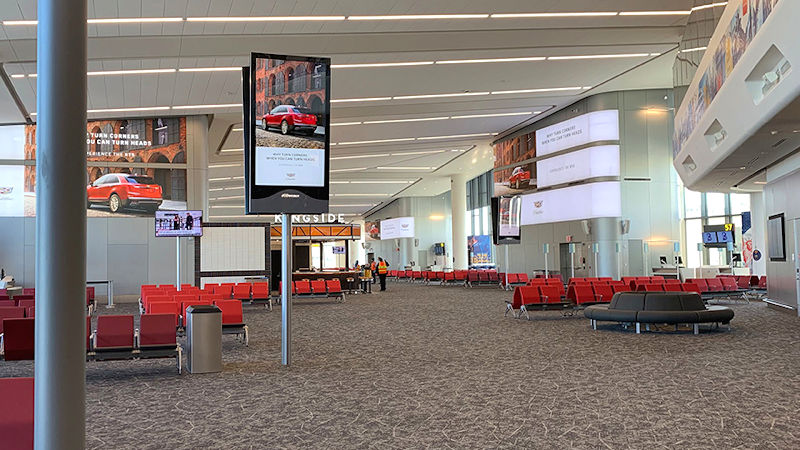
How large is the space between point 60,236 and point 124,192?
22429 mm

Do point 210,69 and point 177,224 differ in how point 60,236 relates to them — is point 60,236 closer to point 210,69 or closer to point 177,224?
point 177,224

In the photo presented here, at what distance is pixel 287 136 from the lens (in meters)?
9.27

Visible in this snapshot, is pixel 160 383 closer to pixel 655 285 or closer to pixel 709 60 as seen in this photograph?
pixel 709 60

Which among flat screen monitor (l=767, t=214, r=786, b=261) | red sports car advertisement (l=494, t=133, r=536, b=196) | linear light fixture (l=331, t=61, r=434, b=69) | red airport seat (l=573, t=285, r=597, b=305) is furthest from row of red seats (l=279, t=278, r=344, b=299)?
red sports car advertisement (l=494, t=133, r=536, b=196)

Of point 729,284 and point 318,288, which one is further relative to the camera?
point 318,288

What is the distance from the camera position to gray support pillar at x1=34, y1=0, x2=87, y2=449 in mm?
2783

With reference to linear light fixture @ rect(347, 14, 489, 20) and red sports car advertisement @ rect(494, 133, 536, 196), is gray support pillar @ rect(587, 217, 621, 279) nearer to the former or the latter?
red sports car advertisement @ rect(494, 133, 536, 196)

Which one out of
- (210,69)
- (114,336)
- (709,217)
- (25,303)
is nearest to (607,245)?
(709,217)

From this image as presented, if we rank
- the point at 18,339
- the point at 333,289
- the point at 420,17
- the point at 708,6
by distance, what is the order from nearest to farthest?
the point at 18,339
the point at 708,6
the point at 420,17
the point at 333,289

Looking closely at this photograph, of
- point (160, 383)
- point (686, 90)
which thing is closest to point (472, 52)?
point (686, 90)

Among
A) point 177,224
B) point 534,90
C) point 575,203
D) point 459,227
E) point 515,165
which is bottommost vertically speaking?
point 177,224

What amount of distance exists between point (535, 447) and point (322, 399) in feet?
8.15

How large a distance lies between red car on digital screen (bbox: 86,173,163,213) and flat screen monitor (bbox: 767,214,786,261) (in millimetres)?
18498

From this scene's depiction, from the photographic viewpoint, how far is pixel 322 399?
22.1 ft
